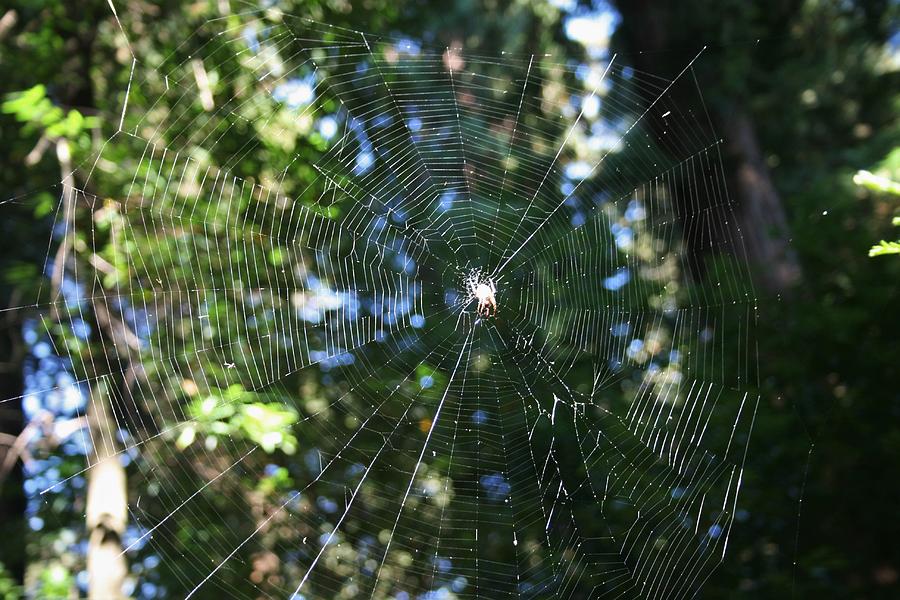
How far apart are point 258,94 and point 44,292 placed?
2.58 m

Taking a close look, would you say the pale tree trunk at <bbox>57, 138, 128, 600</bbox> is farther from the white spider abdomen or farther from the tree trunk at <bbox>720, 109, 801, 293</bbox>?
the tree trunk at <bbox>720, 109, 801, 293</bbox>

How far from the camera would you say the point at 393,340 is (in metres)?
6.35

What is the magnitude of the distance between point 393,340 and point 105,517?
8.31 ft

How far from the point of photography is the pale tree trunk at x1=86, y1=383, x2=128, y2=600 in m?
4.77

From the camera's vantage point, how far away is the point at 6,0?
236 inches

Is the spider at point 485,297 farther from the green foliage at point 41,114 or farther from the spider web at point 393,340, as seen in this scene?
the green foliage at point 41,114

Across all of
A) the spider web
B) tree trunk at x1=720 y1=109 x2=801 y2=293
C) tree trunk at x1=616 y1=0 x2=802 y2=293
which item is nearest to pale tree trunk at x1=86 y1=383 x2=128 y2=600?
the spider web

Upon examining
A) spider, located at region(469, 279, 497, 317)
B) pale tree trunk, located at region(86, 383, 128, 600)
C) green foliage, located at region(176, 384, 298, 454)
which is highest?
spider, located at region(469, 279, 497, 317)

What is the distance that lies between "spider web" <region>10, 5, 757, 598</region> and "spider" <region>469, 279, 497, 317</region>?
59 mm

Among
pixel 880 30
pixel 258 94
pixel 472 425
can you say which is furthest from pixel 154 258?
pixel 880 30

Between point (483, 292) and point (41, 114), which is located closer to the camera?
point (41, 114)

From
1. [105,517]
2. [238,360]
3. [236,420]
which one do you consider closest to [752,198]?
[238,360]

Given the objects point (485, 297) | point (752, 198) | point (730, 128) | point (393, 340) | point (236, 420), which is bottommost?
point (236, 420)

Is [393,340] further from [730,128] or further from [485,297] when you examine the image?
[730,128]
